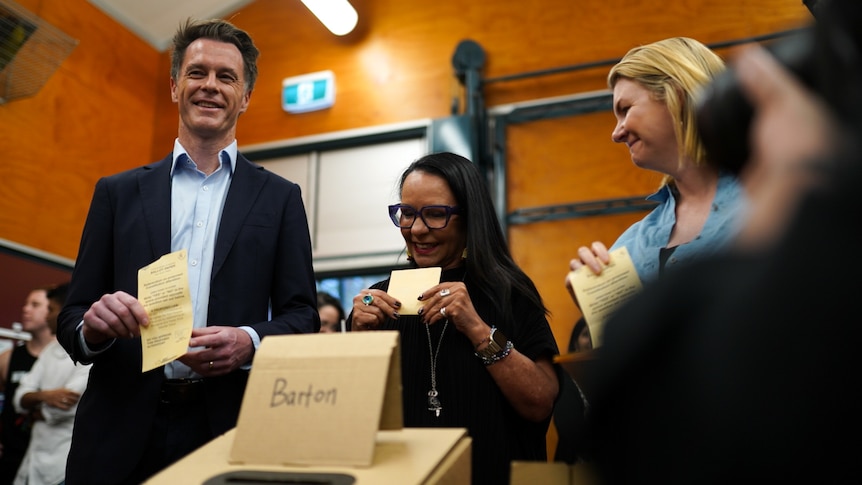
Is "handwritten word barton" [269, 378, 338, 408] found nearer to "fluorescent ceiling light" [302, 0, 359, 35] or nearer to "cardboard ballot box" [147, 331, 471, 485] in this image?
"cardboard ballot box" [147, 331, 471, 485]

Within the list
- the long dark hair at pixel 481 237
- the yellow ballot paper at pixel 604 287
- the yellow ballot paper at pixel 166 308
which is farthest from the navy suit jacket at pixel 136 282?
the yellow ballot paper at pixel 604 287

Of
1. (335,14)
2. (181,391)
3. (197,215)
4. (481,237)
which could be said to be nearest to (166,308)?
(181,391)

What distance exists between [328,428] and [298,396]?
0.07 metres

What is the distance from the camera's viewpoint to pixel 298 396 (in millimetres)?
1080

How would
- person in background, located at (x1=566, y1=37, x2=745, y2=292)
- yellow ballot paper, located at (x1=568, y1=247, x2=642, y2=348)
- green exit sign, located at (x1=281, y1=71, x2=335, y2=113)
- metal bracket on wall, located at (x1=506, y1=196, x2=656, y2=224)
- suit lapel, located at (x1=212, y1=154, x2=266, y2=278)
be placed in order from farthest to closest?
1. green exit sign, located at (x1=281, y1=71, x2=335, y2=113)
2. metal bracket on wall, located at (x1=506, y1=196, x2=656, y2=224)
3. suit lapel, located at (x1=212, y1=154, x2=266, y2=278)
4. person in background, located at (x1=566, y1=37, x2=745, y2=292)
5. yellow ballot paper, located at (x1=568, y1=247, x2=642, y2=348)

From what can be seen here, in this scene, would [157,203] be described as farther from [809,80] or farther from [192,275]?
[809,80]

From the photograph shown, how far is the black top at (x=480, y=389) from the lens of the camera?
167 cm

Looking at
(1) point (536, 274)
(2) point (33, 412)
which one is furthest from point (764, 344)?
(1) point (536, 274)

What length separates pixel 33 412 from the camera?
381 centimetres

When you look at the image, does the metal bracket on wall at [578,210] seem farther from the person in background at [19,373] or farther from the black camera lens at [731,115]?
the black camera lens at [731,115]

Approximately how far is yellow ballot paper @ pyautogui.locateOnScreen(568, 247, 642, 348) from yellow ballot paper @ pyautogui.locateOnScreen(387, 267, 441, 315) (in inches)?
17.3

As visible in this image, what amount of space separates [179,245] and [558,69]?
3.91 m

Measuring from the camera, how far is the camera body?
2.07 feet

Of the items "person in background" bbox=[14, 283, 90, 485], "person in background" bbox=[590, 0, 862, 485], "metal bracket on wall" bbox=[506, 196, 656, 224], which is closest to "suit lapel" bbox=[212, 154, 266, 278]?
"person in background" bbox=[590, 0, 862, 485]
